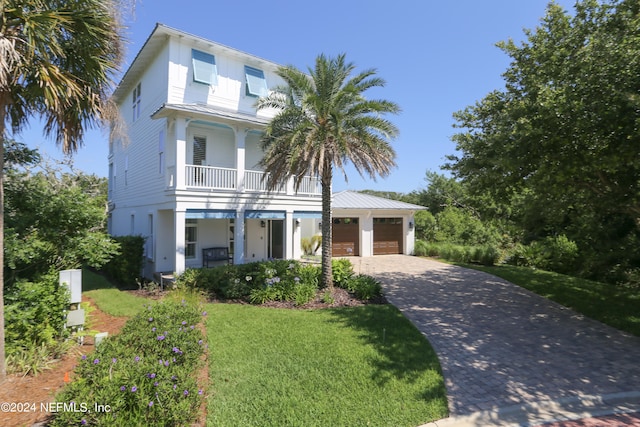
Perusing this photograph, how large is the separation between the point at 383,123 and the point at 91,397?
371 inches

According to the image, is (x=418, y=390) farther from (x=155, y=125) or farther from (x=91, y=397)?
(x=155, y=125)

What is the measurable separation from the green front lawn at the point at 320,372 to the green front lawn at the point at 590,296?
19.1 feet

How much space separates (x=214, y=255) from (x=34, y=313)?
28.0 ft

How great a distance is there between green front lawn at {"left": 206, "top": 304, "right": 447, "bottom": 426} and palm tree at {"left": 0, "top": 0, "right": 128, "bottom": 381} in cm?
342

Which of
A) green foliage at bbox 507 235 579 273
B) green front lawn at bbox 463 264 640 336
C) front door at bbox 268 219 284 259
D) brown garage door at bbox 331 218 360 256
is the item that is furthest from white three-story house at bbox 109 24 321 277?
green foliage at bbox 507 235 579 273

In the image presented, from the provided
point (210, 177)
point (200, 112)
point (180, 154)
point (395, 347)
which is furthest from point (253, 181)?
point (395, 347)

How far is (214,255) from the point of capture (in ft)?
45.4

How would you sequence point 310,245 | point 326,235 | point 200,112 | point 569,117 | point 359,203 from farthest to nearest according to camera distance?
point 359,203
point 310,245
point 200,112
point 326,235
point 569,117

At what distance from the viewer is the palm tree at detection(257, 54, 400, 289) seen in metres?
9.46

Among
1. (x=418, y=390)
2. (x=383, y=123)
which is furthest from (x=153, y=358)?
(x=383, y=123)

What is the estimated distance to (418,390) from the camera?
4.75 m

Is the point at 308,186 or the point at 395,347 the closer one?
the point at 395,347

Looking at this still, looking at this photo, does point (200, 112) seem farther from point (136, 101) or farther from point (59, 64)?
point (136, 101)

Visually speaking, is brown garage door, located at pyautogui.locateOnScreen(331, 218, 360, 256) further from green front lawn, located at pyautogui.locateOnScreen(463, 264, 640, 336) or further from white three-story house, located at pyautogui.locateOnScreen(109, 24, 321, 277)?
green front lawn, located at pyautogui.locateOnScreen(463, 264, 640, 336)
